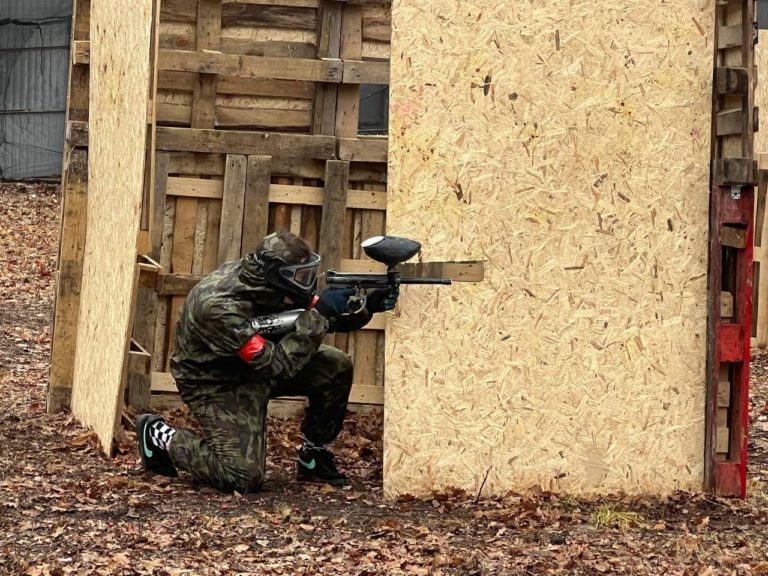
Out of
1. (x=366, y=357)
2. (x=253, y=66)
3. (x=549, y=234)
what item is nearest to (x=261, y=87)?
(x=253, y=66)

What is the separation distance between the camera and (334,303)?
7098 mm

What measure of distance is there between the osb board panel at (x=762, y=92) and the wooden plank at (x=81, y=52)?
7.01 meters

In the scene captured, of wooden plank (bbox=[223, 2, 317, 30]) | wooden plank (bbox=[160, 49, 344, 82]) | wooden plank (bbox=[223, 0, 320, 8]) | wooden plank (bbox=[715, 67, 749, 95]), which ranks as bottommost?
wooden plank (bbox=[715, 67, 749, 95])

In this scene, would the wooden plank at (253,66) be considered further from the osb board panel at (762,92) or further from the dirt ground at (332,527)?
the osb board panel at (762,92)

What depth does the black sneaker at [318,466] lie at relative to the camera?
754 centimetres

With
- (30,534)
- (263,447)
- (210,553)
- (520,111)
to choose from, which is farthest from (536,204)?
(30,534)

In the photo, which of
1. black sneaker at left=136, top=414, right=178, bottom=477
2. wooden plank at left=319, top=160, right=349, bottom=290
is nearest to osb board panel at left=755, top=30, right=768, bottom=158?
wooden plank at left=319, top=160, right=349, bottom=290

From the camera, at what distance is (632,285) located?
692 cm

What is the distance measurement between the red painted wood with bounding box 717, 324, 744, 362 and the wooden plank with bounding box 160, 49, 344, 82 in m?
3.57

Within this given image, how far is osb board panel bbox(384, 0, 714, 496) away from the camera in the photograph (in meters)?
6.80

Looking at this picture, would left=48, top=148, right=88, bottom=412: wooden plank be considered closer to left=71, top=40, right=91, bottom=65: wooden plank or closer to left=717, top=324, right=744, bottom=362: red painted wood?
left=71, top=40, right=91, bottom=65: wooden plank

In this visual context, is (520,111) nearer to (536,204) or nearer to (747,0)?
(536,204)

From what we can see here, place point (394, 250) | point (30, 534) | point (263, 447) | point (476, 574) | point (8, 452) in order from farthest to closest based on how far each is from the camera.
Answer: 1. point (8, 452)
2. point (263, 447)
3. point (394, 250)
4. point (30, 534)
5. point (476, 574)

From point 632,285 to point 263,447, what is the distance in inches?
90.7
